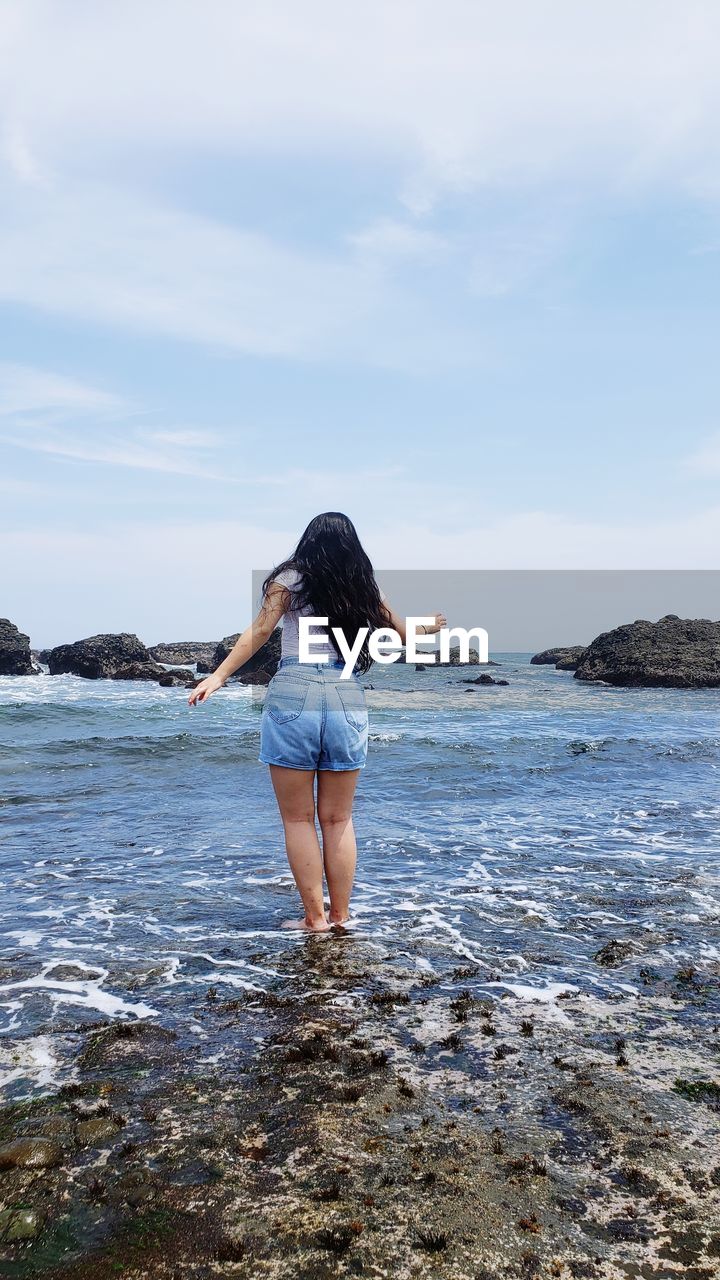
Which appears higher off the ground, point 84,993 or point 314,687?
point 314,687

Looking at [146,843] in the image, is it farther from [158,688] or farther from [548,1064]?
[158,688]

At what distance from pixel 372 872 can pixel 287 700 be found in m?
2.63

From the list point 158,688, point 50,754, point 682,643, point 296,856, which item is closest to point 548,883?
point 296,856

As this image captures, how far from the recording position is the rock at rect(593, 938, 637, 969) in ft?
15.5

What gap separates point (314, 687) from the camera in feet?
15.9

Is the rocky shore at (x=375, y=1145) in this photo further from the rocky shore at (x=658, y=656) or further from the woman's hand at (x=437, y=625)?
the rocky shore at (x=658, y=656)

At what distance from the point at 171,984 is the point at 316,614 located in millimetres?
2235

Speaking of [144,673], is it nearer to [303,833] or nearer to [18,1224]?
[303,833]

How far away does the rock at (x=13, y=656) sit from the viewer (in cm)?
4322

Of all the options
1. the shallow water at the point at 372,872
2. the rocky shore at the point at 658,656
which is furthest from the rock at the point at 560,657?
the shallow water at the point at 372,872

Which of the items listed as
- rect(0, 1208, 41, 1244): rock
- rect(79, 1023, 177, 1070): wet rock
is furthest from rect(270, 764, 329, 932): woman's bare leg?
rect(0, 1208, 41, 1244): rock

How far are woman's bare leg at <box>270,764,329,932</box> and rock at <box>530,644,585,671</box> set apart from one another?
Answer: 56313mm

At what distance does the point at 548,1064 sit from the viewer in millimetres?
3402

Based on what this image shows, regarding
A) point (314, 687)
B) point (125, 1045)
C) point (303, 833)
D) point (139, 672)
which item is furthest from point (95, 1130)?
point (139, 672)
